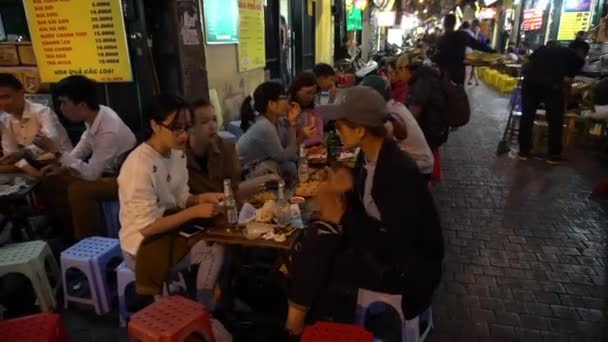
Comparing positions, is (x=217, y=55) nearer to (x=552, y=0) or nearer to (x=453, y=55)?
(x=453, y=55)

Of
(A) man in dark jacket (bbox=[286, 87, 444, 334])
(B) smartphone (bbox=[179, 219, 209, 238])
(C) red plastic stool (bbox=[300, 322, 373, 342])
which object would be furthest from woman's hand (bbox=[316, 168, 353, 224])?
(B) smartphone (bbox=[179, 219, 209, 238])

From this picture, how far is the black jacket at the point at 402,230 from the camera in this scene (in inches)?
87.8

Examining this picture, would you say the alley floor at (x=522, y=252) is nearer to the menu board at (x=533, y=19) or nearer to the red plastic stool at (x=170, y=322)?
the red plastic stool at (x=170, y=322)

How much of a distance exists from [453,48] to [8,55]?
8.20 m

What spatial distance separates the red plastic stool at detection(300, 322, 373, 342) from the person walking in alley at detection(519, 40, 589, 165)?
6650 millimetres

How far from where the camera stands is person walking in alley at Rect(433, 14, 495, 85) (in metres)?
8.62

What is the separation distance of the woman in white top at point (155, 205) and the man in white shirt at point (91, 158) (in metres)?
1.42

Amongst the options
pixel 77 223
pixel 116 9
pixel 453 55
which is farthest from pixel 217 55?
pixel 453 55

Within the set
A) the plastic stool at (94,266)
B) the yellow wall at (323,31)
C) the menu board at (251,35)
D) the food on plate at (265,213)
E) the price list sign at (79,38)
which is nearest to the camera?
the food on plate at (265,213)

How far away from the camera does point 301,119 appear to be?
4785 mm

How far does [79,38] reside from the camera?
15.7 ft

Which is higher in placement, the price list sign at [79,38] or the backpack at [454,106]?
the price list sign at [79,38]

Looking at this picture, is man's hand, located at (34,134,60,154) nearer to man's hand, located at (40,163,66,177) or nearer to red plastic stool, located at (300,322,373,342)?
man's hand, located at (40,163,66,177)

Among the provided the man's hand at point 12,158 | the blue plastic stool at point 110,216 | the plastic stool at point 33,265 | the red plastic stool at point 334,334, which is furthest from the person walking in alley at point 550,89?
the man's hand at point 12,158
